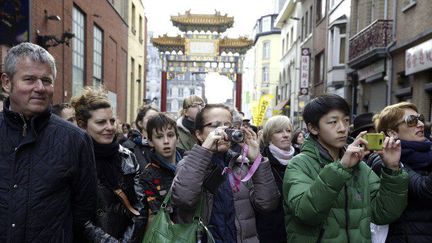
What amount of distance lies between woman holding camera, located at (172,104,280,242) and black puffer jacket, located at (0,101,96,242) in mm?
655

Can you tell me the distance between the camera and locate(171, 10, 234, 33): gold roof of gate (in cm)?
3278

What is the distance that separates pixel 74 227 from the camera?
2.97 m

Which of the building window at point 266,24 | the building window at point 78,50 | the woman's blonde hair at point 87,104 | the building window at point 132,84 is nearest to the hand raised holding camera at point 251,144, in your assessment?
the woman's blonde hair at point 87,104

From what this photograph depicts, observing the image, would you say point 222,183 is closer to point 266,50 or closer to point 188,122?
point 188,122

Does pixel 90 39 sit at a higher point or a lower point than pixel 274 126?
higher

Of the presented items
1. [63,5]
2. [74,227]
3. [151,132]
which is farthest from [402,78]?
[74,227]

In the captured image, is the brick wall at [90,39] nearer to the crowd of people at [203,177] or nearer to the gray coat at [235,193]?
the crowd of people at [203,177]

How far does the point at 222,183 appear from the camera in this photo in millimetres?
3223

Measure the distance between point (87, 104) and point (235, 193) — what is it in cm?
156

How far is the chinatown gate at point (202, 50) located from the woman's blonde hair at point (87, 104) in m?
27.1

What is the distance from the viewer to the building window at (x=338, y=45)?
22311mm

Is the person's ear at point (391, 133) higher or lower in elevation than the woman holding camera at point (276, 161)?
higher

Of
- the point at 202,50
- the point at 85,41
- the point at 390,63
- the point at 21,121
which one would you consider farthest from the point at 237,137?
the point at 202,50

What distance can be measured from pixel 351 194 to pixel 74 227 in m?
1.87
